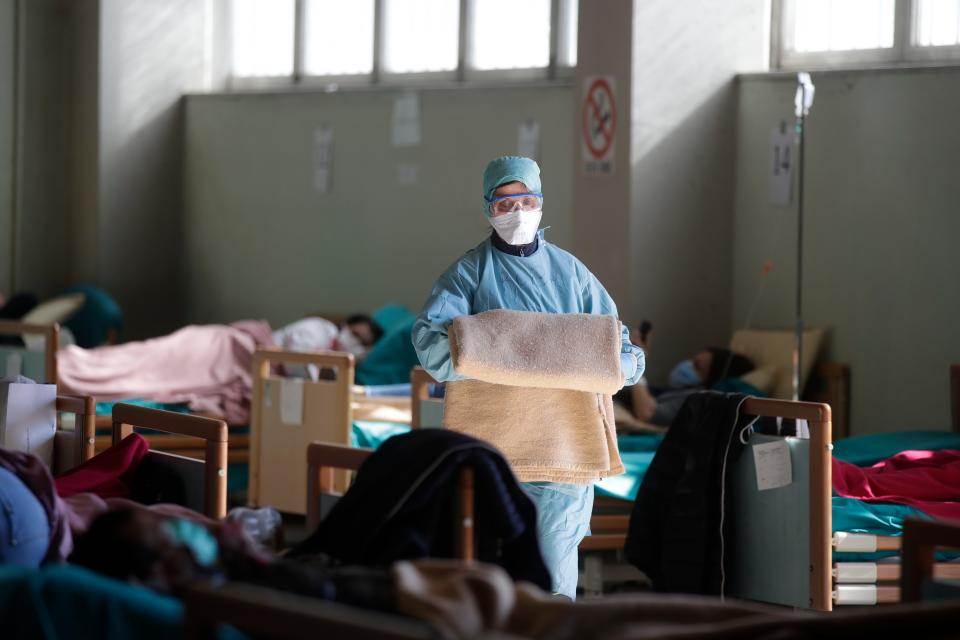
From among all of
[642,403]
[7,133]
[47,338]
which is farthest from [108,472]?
[7,133]

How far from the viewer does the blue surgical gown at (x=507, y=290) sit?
3.17 m

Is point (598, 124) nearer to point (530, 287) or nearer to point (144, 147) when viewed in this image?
point (530, 287)

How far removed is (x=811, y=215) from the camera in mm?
5887

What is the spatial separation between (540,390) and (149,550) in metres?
1.32

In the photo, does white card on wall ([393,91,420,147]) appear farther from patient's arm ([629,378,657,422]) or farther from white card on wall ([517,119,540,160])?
patient's arm ([629,378,657,422])

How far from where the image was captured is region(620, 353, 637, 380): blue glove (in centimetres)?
320

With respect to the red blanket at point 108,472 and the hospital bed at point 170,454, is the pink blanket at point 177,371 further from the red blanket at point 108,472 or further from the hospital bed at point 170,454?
the red blanket at point 108,472

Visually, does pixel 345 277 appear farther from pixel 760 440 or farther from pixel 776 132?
pixel 760 440

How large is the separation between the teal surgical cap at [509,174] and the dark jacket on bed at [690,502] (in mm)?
852

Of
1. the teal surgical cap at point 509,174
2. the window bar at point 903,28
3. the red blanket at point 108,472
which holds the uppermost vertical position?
the window bar at point 903,28

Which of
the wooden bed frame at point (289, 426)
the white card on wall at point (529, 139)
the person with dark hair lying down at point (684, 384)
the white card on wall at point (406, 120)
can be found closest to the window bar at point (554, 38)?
the white card on wall at point (529, 139)

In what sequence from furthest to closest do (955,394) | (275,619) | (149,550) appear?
(955,394) → (149,550) → (275,619)

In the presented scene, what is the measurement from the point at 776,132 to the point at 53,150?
4624 mm

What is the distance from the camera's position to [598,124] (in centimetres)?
600
